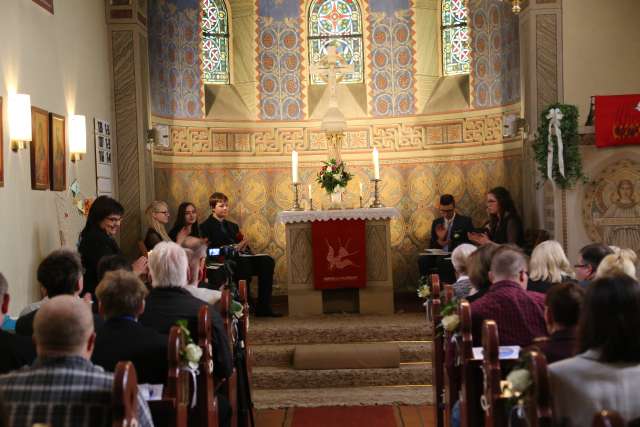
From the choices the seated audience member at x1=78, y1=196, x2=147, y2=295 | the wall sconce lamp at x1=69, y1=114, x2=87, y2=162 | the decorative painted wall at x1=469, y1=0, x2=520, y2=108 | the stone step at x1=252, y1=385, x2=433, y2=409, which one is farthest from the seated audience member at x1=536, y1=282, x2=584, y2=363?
the decorative painted wall at x1=469, y1=0, x2=520, y2=108

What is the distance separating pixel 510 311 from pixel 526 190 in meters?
6.09

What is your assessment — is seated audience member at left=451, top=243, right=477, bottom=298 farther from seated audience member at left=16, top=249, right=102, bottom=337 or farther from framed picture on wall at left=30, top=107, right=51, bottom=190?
framed picture on wall at left=30, top=107, right=51, bottom=190

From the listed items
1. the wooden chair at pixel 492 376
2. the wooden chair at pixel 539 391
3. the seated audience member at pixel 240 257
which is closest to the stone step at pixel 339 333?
the seated audience member at pixel 240 257

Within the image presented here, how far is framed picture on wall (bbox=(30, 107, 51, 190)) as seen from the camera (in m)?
7.51

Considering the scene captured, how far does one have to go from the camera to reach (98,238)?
7422 millimetres

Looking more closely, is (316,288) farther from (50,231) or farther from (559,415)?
(559,415)

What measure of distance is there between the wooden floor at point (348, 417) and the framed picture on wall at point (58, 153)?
276cm

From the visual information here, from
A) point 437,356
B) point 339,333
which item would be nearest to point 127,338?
point 437,356

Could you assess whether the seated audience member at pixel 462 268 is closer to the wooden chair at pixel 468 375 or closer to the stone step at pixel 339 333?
the wooden chair at pixel 468 375

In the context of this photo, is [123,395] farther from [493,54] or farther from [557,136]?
[493,54]

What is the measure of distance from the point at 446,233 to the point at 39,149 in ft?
16.9

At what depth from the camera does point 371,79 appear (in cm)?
1269

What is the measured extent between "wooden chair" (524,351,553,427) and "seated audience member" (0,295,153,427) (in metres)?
1.32

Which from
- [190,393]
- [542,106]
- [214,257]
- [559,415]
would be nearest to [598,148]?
[542,106]
